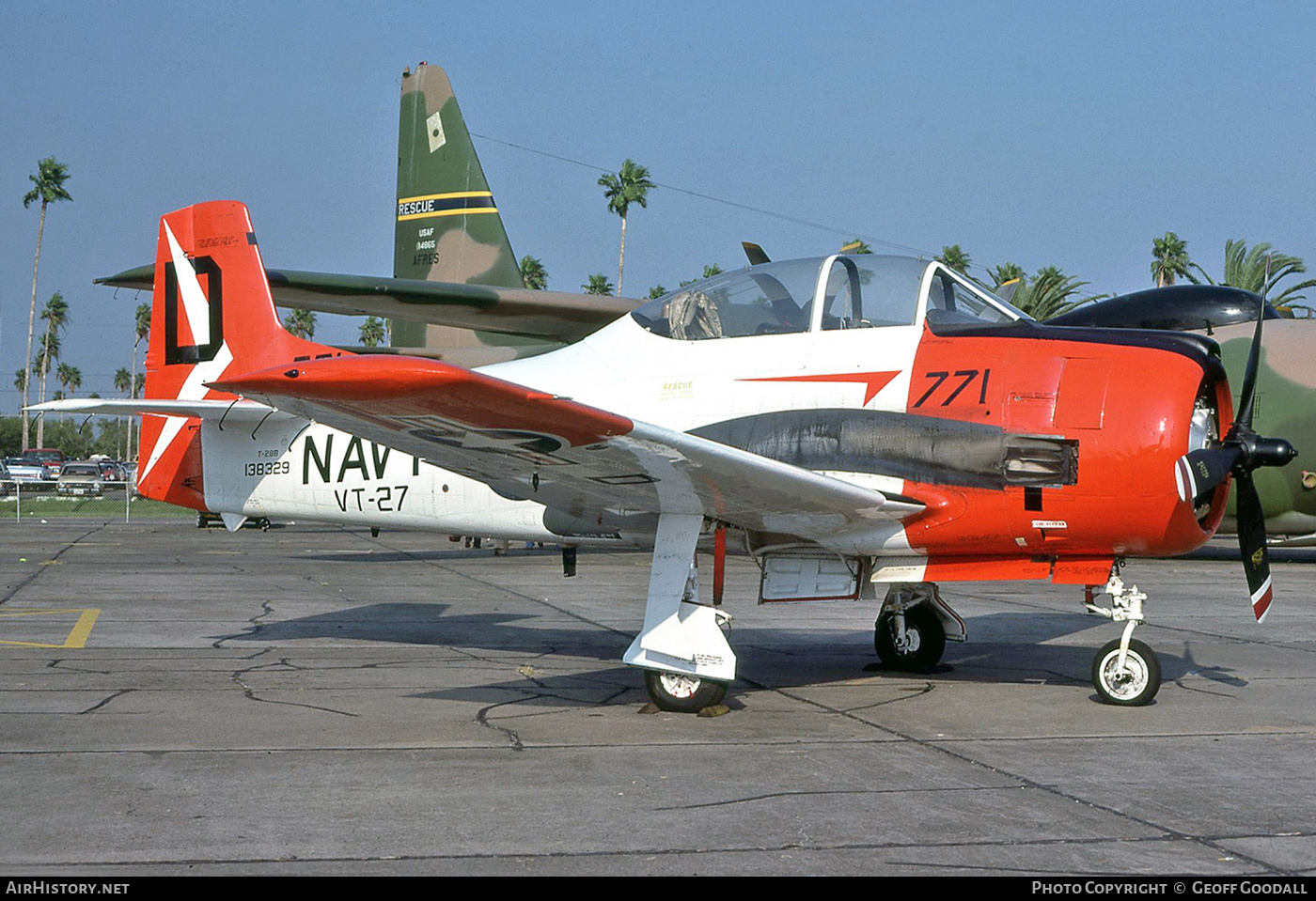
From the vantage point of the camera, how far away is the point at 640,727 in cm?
689

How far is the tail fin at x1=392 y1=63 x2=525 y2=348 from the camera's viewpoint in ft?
67.7

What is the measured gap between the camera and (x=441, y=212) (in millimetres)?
21062

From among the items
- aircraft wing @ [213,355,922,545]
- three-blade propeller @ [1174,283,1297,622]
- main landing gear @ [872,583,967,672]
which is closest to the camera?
aircraft wing @ [213,355,922,545]

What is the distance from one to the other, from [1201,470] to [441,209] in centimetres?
1632

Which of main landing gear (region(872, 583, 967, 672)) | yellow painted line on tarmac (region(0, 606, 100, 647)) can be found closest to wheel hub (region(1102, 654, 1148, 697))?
main landing gear (region(872, 583, 967, 672))

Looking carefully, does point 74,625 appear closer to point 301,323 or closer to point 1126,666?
point 1126,666

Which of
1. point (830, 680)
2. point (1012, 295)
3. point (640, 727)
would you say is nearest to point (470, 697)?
point (640, 727)

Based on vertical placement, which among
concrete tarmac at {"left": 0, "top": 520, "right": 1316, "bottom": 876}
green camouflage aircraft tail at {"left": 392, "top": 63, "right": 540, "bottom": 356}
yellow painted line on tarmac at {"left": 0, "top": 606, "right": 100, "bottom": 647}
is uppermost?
green camouflage aircraft tail at {"left": 392, "top": 63, "right": 540, "bottom": 356}

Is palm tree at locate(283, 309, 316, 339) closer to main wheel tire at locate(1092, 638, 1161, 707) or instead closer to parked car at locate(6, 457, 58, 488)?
parked car at locate(6, 457, 58, 488)

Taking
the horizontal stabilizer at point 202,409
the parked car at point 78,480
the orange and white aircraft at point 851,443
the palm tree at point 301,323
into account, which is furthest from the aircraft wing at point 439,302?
the palm tree at point 301,323

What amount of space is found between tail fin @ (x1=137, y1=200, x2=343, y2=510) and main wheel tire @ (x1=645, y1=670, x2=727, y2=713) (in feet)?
15.1

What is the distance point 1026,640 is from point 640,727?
5.29 meters

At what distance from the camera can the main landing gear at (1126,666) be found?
7.35 m
